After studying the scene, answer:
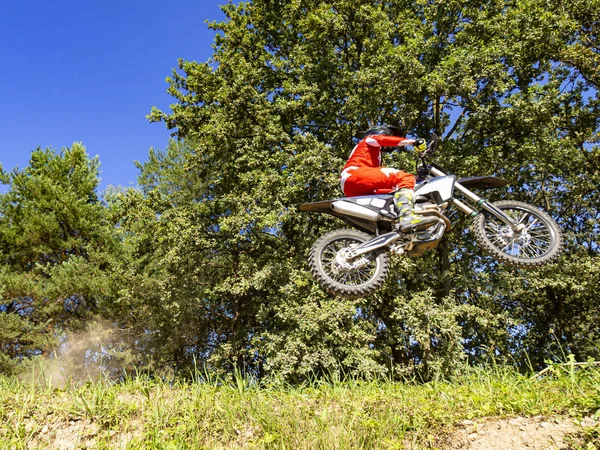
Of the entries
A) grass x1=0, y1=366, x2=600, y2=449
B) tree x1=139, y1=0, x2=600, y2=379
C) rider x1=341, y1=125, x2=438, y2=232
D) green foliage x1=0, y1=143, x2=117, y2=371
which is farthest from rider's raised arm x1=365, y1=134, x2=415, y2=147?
green foliage x1=0, y1=143, x2=117, y2=371

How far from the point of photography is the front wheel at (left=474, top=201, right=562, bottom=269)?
4379 millimetres

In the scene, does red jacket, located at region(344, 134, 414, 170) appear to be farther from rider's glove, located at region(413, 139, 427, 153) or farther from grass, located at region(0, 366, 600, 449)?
grass, located at region(0, 366, 600, 449)

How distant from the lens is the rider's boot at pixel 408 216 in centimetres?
430

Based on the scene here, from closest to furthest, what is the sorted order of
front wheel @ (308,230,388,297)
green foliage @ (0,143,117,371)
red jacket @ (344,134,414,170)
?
front wheel @ (308,230,388,297)
red jacket @ (344,134,414,170)
green foliage @ (0,143,117,371)

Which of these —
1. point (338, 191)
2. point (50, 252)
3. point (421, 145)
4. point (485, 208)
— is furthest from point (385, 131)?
point (50, 252)

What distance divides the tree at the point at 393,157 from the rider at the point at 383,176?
5978 mm

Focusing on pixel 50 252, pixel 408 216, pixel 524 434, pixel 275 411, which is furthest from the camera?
pixel 50 252

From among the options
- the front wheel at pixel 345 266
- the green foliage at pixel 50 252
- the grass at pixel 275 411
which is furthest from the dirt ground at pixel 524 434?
the green foliage at pixel 50 252

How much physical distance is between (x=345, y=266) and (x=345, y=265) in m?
0.01

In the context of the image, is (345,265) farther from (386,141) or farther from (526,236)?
(526,236)

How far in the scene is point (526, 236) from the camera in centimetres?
449

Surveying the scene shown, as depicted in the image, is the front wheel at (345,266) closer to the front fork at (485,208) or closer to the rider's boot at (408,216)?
the rider's boot at (408,216)

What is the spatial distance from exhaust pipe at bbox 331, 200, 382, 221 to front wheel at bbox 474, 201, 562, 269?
126 cm

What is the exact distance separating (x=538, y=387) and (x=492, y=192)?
954 cm
